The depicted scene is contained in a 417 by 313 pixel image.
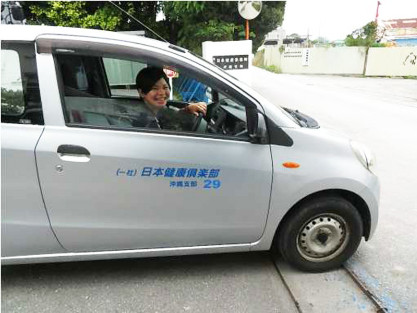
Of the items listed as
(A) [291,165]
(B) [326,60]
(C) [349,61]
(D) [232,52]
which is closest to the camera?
(A) [291,165]

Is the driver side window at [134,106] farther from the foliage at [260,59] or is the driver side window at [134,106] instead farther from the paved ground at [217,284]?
the foliage at [260,59]

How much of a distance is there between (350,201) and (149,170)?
1.51 metres

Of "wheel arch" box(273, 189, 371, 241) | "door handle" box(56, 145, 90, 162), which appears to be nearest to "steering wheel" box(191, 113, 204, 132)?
"door handle" box(56, 145, 90, 162)

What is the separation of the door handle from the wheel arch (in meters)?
1.42

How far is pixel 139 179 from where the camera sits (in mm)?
2373

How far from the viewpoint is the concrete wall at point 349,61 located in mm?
24641

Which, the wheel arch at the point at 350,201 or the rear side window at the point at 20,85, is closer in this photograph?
the rear side window at the point at 20,85

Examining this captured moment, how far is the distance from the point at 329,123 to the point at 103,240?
7.32 metres

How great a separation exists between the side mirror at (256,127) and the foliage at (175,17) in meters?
6.31

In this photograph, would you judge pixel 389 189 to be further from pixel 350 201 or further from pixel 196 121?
pixel 196 121

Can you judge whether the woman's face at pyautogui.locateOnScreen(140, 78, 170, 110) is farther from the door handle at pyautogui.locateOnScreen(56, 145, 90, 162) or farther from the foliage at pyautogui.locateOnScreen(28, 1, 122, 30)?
the foliage at pyautogui.locateOnScreen(28, 1, 122, 30)

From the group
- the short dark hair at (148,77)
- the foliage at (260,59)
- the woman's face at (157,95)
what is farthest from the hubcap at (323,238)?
the foliage at (260,59)

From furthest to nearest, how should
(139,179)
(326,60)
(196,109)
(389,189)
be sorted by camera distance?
(326,60)
(389,189)
(196,109)
(139,179)

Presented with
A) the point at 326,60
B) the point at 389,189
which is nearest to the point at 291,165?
the point at 389,189
